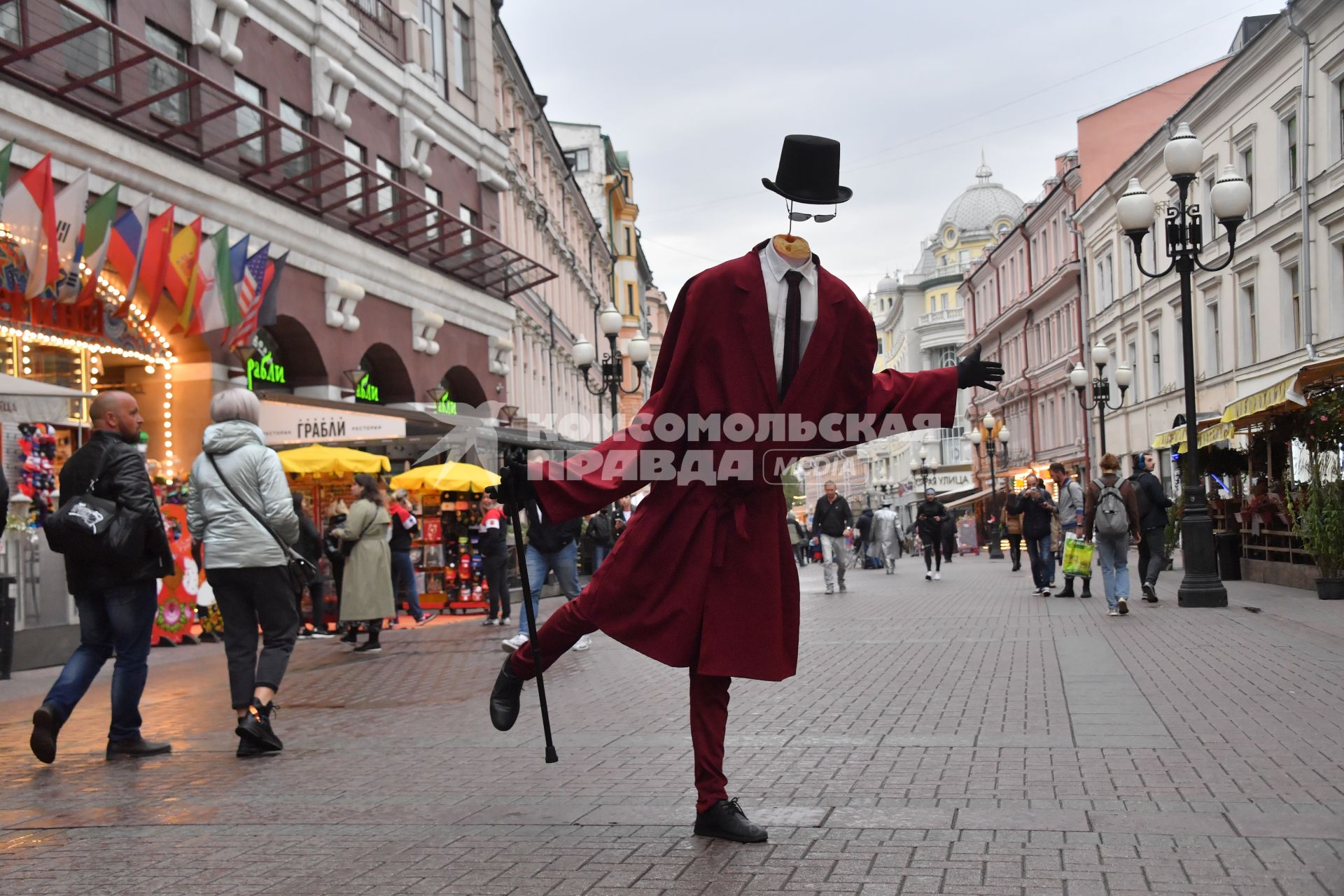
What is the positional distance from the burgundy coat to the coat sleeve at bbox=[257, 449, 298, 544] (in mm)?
2532

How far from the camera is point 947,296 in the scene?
10556 cm

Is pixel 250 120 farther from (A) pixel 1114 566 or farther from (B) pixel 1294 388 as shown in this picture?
(B) pixel 1294 388

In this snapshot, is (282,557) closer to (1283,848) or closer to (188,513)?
(188,513)

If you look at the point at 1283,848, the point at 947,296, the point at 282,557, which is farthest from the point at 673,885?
the point at 947,296

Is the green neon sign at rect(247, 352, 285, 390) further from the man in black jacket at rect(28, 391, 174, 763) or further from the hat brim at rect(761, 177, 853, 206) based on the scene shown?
the hat brim at rect(761, 177, 853, 206)

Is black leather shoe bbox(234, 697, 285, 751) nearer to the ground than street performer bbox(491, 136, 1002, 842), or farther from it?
nearer to the ground

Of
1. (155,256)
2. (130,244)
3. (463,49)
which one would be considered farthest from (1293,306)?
(130,244)

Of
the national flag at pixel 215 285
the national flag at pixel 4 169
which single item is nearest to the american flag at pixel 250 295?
the national flag at pixel 215 285

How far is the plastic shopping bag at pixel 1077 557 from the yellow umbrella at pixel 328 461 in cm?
882

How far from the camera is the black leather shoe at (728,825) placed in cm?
447

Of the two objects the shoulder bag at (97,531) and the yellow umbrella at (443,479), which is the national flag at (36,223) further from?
the shoulder bag at (97,531)

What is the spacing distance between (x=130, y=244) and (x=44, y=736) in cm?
1048

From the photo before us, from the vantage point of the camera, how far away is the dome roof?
342 ft

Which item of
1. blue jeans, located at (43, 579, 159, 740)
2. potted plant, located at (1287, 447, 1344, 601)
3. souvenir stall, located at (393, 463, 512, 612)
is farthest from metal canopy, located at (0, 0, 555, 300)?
potted plant, located at (1287, 447, 1344, 601)
